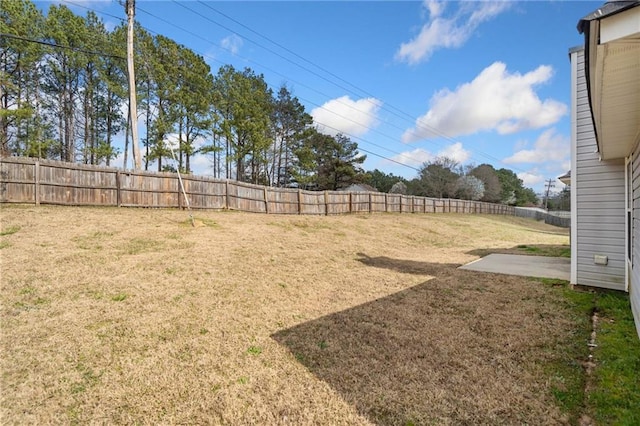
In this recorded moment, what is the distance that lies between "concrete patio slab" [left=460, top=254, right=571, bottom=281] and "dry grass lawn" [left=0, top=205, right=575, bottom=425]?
910 mm

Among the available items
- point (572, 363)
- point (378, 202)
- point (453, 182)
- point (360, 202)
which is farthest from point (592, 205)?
point (453, 182)

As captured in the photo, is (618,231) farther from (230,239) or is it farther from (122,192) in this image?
(122,192)

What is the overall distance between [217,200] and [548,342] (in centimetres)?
1116

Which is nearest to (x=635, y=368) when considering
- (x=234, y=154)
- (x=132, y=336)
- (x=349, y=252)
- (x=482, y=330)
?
(x=482, y=330)

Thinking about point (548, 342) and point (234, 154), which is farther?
point (234, 154)

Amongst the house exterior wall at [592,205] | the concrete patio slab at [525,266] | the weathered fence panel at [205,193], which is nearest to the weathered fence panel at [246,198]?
the weathered fence panel at [205,193]

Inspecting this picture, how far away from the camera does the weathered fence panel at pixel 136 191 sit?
8398 mm

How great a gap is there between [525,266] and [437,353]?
5598 millimetres

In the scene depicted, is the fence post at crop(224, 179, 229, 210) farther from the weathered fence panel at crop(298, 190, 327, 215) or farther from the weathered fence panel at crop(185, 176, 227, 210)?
the weathered fence panel at crop(298, 190, 327, 215)

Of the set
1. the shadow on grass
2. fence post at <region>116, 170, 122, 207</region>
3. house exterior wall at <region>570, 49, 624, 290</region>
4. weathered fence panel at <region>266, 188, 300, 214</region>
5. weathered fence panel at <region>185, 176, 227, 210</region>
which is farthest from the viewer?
weathered fence panel at <region>266, 188, 300, 214</region>

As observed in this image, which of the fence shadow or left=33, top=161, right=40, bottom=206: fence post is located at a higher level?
left=33, top=161, right=40, bottom=206: fence post

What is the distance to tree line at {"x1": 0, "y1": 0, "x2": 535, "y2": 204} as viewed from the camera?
1647 cm

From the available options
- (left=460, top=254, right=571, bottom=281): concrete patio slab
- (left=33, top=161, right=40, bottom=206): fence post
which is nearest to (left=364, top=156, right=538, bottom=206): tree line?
(left=460, top=254, right=571, bottom=281): concrete patio slab

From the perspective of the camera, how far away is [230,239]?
7.91 m
